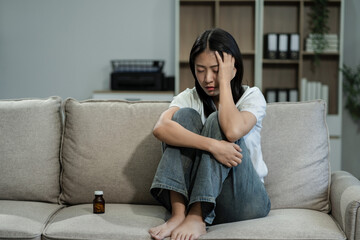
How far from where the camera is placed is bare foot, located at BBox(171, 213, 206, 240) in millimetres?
1651

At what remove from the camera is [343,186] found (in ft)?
6.19

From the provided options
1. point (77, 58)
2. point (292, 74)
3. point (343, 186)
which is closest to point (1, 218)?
point (343, 186)

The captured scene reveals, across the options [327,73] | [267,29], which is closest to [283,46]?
[267,29]

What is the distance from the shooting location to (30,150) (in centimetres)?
220

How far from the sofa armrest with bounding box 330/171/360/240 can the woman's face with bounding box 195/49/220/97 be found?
24.6 inches

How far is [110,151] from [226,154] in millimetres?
694

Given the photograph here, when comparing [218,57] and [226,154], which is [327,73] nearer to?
[218,57]

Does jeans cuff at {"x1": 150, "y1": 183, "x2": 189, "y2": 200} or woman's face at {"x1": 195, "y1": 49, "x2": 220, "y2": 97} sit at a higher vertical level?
woman's face at {"x1": 195, "y1": 49, "x2": 220, "y2": 97}

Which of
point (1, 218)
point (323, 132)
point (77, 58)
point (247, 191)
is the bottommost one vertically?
point (1, 218)

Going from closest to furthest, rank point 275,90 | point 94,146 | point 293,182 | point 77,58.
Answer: point 293,182 → point 94,146 → point 275,90 → point 77,58

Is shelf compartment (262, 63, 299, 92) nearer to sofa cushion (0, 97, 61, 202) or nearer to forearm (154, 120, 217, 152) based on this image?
sofa cushion (0, 97, 61, 202)

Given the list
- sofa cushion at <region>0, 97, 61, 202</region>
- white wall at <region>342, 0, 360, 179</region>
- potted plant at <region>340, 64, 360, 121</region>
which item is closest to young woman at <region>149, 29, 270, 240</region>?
sofa cushion at <region>0, 97, 61, 202</region>

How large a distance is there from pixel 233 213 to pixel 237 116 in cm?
36

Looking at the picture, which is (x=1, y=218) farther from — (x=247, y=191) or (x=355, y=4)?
(x=355, y=4)
